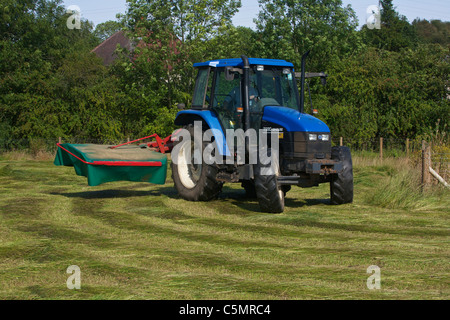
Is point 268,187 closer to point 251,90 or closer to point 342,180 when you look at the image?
point 342,180

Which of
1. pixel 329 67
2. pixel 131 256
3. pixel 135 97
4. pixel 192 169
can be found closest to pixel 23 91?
pixel 135 97

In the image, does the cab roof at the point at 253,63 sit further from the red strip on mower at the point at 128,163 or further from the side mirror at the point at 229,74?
the red strip on mower at the point at 128,163

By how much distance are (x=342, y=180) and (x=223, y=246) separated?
12.4 feet

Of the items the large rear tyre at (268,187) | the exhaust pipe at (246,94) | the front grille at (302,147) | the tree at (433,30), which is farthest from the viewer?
the tree at (433,30)

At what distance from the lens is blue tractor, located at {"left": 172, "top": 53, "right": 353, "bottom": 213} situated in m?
9.61

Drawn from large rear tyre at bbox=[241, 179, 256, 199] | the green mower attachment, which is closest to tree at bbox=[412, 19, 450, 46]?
large rear tyre at bbox=[241, 179, 256, 199]

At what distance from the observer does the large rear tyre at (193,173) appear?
34.6 ft

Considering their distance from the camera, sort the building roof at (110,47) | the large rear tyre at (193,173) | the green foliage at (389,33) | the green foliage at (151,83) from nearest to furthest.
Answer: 1. the large rear tyre at (193,173)
2. the green foliage at (151,83)
3. the building roof at (110,47)
4. the green foliage at (389,33)

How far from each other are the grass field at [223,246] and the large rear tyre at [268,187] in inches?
8.1

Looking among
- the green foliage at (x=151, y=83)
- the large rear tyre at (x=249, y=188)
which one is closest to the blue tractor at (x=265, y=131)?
the large rear tyre at (x=249, y=188)

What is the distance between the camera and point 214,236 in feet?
25.3

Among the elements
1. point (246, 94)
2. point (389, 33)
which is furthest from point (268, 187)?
point (389, 33)

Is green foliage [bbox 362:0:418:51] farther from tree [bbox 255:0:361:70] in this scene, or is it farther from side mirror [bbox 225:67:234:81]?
side mirror [bbox 225:67:234:81]
